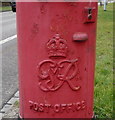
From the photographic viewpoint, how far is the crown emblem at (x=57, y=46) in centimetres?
232

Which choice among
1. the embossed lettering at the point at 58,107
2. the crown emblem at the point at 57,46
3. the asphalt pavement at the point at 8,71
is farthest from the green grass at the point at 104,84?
the crown emblem at the point at 57,46

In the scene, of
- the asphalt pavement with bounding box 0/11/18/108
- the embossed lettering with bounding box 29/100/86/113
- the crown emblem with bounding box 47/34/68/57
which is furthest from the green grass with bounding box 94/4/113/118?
the crown emblem with bounding box 47/34/68/57

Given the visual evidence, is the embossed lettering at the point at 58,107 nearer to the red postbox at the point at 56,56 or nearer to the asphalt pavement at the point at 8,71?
the red postbox at the point at 56,56

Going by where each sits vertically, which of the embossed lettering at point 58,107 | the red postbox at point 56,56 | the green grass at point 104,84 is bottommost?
the green grass at point 104,84

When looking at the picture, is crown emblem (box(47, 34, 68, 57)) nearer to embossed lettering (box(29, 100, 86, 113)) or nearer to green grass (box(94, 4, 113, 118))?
embossed lettering (box(29, 100, 86, 113))

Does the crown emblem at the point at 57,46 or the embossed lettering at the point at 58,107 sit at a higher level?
the crown emblem at the point at 57,46

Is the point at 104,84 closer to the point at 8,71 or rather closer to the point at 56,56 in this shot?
the point at 8,71

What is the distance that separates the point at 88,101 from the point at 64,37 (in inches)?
23.6

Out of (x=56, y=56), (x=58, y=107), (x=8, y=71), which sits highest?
(x=56, y=56)

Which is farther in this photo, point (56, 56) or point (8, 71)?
point (8, 71)

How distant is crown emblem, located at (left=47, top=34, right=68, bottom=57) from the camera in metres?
2.32

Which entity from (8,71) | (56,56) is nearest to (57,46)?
(56,56)

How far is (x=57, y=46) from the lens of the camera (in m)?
2.32

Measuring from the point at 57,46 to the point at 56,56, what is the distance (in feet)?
0.25
